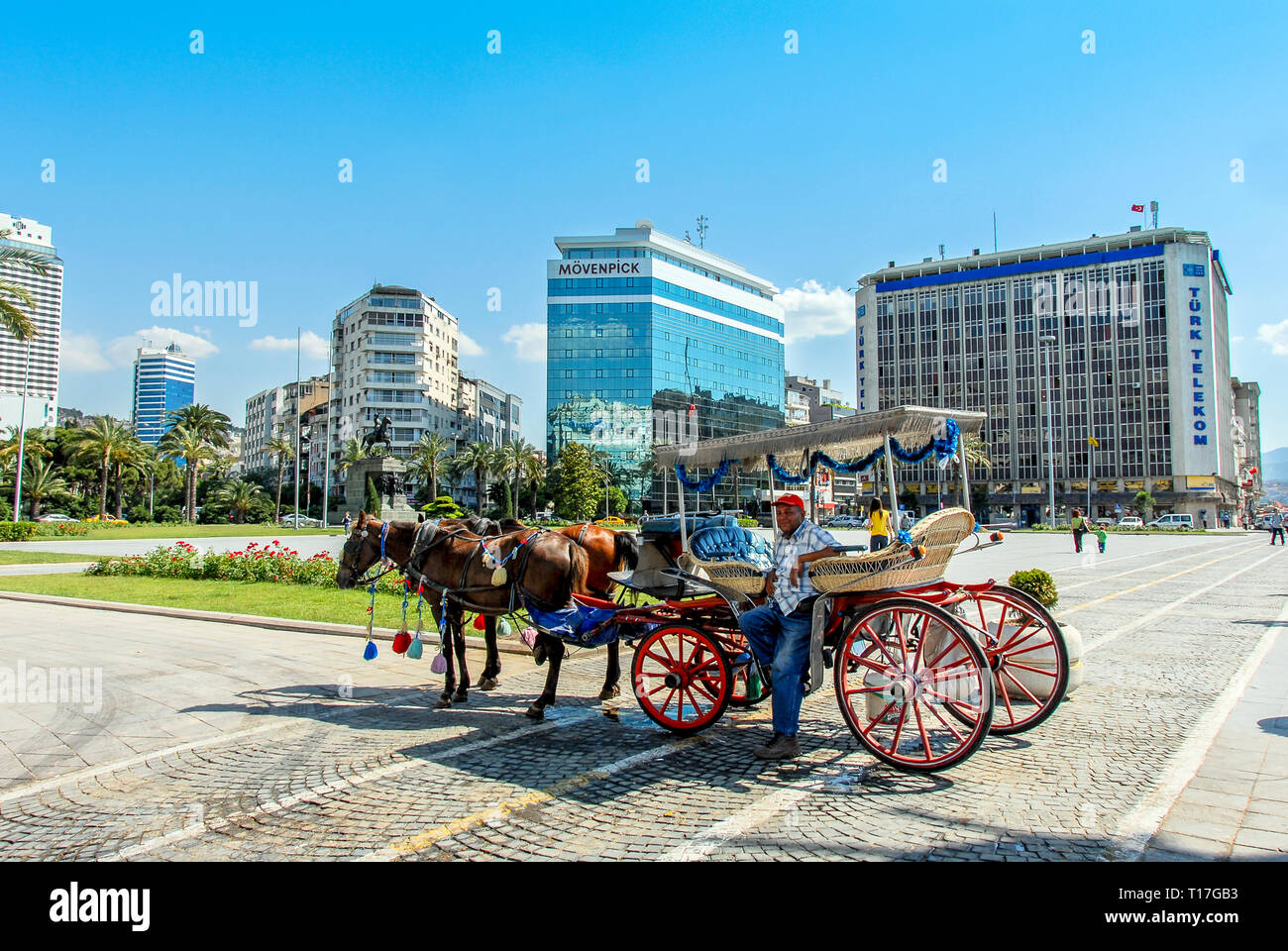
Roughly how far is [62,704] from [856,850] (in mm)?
7320

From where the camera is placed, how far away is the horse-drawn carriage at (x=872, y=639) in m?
5.12

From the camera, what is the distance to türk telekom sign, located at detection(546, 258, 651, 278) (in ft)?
324

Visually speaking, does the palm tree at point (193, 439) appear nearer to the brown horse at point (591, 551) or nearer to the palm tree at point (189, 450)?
the palm tree at point (189, 450)

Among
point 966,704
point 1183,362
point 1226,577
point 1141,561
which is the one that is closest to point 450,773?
point 966,704

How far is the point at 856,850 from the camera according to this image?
3.84m

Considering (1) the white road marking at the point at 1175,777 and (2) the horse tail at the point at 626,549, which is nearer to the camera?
(1) the white road marking at the point at 1175,777

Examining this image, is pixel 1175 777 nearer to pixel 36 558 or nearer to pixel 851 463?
pixel 851 463

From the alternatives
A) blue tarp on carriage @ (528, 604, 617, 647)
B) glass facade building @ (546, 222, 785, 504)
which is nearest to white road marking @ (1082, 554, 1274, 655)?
blue tarp on carriage @ (528, 604, 617, 647)

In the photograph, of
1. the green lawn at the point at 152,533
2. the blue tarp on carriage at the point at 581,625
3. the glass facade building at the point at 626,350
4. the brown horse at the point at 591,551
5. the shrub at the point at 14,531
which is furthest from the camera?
the glass facade building at the point at 626,350

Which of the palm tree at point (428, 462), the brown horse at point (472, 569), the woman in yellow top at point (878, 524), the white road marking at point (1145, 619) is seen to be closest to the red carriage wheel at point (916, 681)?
the brown horse at point (472, 569)

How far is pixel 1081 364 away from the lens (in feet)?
296

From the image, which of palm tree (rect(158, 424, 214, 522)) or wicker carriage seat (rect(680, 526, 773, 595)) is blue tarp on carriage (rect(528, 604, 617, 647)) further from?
palm tree (rect(158, 424, 214, 522))

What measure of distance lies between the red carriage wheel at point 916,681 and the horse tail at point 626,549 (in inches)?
122
